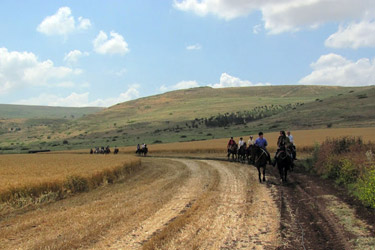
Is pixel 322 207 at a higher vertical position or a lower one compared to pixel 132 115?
lower

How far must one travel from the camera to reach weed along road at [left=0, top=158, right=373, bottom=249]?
7328mm

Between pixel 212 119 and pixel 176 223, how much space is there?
101 metres

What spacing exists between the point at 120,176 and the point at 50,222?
11.9m

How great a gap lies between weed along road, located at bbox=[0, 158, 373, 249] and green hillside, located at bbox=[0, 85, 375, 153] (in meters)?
59.7

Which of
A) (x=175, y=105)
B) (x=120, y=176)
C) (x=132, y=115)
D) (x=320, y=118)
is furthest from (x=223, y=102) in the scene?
(x=120, y=176)

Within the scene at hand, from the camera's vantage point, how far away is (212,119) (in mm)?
109125

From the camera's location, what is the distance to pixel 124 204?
11.6m

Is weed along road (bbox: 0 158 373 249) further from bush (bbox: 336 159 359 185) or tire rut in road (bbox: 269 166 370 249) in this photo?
bush (bbox: 336 159 359 185)

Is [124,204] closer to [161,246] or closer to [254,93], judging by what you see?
[161,246]

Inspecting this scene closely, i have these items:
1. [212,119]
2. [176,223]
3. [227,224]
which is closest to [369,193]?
[227,224]

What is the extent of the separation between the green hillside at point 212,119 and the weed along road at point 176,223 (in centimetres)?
5974

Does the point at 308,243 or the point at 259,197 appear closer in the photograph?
the point at 308,243

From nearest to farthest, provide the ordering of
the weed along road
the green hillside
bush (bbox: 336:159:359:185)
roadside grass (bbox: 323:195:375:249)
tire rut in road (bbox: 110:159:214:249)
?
roadside grass (bbox: 323:195:375:249) < the weed along road < tire rut in road (bbox: 110:159:214:249) < bush (bbox: 336:159:359:185) < the green hillside

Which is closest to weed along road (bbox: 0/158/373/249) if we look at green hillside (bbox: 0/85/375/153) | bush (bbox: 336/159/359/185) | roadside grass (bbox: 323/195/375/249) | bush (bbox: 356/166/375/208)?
roadside grass (bbox: 323/195/375/249)
